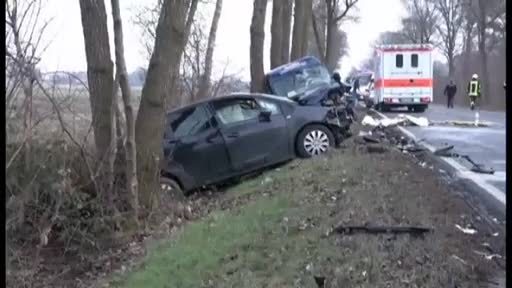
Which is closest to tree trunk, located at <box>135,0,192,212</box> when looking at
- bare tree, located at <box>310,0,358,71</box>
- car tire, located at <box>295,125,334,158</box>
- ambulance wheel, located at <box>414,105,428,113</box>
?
car tire, located at <box>295,125,334,158</box>

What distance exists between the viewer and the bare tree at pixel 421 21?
80250 mm

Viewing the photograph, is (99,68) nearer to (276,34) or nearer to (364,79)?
(276,34)

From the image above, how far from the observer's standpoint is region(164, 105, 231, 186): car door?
1236 centimetres

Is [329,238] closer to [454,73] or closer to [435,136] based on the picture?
[435,136]

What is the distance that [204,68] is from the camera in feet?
67.4

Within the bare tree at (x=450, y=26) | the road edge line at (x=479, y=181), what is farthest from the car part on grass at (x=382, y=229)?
the bare tree at (x=450, y=26)

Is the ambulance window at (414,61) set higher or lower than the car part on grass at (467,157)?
higher

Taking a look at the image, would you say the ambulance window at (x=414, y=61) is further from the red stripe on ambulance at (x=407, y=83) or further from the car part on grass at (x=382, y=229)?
the car part on grass at (x=382, y=229)

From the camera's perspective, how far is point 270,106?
1326cm

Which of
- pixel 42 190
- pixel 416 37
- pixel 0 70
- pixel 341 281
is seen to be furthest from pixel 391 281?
pixel 416 37

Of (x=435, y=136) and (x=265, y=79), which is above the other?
(x=265, y=79)

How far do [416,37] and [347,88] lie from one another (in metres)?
67.4

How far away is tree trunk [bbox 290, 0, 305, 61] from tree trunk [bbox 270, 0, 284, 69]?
213cm

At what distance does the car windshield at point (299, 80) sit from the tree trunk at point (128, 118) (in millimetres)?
8985
